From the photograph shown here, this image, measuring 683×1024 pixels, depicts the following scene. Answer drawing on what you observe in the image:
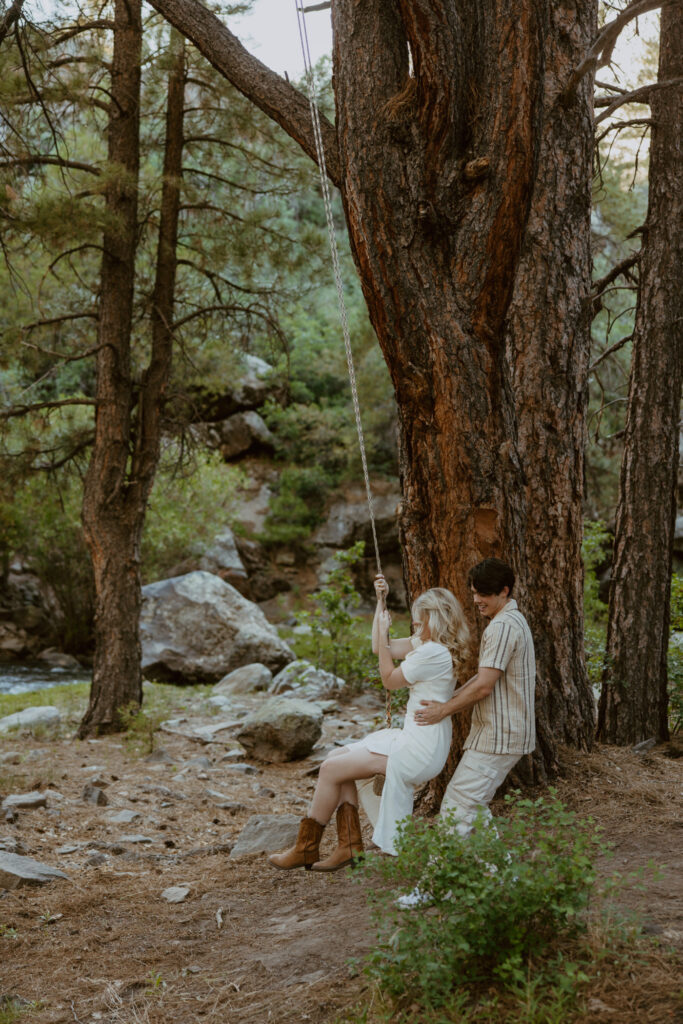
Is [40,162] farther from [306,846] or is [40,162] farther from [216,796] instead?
[306,846]

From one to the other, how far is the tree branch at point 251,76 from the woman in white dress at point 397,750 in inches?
87.8

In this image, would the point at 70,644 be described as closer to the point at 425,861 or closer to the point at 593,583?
the point at 593,583

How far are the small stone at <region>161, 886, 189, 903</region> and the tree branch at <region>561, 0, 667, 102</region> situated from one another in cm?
484

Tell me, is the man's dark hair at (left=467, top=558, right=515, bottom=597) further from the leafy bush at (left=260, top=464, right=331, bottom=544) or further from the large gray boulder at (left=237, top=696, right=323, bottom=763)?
the leafy bush at (left=260, top=464, right=331, bottom=544)

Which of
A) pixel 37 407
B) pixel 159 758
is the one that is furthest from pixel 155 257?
pixel 159 758

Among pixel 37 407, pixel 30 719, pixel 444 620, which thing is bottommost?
pixel 30 719

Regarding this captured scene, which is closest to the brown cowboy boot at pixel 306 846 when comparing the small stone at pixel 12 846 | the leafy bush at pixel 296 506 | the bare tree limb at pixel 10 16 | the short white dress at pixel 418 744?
the short white dress at pixel 418 744

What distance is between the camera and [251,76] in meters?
4.89

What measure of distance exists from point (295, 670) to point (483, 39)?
7.92 m

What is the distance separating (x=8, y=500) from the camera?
9.12m

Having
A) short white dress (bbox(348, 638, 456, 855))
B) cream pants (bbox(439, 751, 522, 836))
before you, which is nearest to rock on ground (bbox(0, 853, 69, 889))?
short white dress (bbox(348, 638, 456, 855))

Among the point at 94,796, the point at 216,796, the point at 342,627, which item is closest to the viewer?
the point at 94,796

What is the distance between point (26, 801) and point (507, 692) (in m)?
3.76

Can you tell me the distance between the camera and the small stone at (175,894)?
15.7ft
